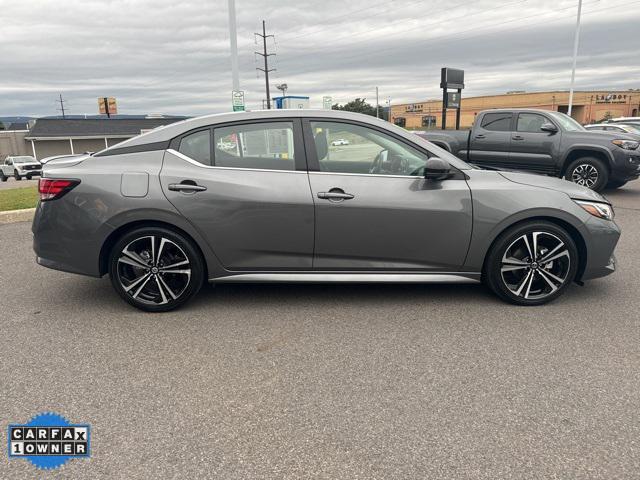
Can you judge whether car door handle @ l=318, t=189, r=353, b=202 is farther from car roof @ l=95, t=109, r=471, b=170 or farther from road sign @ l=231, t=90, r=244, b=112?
road sign @ l=231, t=90, r=244, b=112

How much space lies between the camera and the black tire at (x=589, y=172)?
31.5 feet

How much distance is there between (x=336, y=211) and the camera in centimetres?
379

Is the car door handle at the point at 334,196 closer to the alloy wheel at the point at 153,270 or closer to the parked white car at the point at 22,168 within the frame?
the alloy wheel at the point at 153,270

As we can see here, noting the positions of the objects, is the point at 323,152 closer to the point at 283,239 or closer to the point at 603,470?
the point at 283,239

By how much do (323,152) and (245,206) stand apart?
799mm

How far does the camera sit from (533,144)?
1010cm

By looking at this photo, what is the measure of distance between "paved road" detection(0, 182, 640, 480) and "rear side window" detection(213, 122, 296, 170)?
4.08ft

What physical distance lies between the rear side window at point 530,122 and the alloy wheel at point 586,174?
1.12m

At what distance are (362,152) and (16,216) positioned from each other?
22.3 feet

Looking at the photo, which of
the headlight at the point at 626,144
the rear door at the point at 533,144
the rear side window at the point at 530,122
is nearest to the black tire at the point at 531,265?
the rear door at the point at 533,144

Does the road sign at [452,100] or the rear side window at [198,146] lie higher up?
the road sign at [452,100]

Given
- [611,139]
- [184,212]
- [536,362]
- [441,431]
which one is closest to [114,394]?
[184,212]

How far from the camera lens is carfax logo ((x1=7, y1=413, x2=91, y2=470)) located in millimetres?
2262

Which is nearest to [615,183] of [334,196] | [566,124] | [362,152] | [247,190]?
[566,124]
